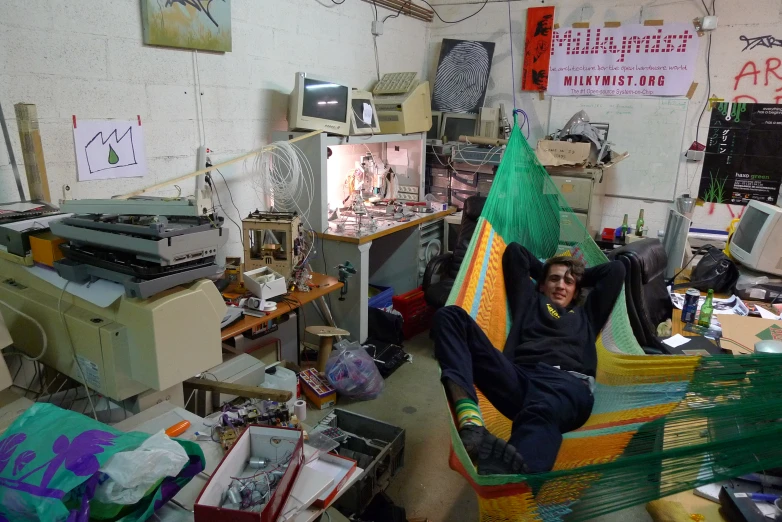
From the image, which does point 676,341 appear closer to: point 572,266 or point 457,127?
point 572,266

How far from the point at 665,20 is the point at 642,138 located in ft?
2.56

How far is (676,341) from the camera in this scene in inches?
84.2

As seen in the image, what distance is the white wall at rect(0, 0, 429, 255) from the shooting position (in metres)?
2.00

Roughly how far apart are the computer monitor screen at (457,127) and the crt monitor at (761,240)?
1923 millimetres

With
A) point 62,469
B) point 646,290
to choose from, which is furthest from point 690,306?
point 62,469

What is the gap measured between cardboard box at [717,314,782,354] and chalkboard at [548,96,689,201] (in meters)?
1.69

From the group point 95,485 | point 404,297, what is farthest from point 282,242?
point 95,485

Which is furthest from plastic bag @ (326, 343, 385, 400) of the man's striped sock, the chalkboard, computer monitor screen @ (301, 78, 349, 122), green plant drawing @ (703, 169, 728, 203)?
green plant drawing @ (703, 169, 728, 203)

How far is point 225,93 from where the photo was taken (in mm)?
2762

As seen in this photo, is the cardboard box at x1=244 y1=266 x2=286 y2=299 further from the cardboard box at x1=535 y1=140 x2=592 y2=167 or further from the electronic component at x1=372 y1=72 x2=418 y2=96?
the cardboard box at x1=535 y1=140 x2=592 y2=167

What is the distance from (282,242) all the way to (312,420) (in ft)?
2.92

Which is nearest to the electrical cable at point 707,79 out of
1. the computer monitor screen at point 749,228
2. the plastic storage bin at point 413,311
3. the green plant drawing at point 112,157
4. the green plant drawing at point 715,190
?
the green plant drawing at point 715,190

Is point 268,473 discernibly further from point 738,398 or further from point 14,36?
point 14,36

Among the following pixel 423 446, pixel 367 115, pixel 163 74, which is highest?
pixel 163 74
